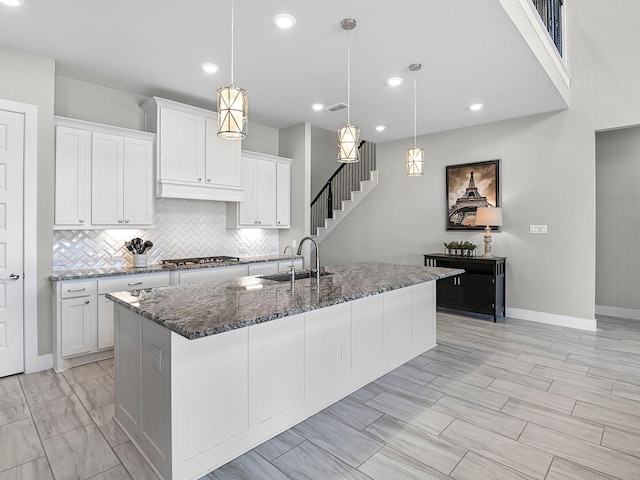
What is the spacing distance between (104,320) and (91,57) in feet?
8.32

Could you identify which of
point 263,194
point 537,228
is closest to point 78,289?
point 263,194

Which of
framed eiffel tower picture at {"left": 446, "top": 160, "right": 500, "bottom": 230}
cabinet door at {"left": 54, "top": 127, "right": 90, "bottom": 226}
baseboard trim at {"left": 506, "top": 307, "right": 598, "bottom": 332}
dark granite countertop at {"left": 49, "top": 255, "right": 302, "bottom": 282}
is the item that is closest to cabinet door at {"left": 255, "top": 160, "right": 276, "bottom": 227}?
dark granite countertop at {"left": 49, "top": 255, "right": 302, "bottom": 282}

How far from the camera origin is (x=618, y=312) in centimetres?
536

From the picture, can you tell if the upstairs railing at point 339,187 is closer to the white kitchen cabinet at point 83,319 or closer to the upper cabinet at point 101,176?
the upper cabinet at point 101,176

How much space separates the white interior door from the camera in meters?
3.24

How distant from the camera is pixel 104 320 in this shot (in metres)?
3.64

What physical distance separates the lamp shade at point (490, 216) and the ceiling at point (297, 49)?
133 centimetres

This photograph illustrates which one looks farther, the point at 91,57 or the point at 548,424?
the point at 91,57

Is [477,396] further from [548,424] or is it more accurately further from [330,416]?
[330,416]

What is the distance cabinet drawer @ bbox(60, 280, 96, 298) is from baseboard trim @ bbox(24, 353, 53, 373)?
61cm

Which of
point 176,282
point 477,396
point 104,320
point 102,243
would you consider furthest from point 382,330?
point 102,243

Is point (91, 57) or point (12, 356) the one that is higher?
point (91, 57)

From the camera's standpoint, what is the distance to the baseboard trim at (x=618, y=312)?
5230mm

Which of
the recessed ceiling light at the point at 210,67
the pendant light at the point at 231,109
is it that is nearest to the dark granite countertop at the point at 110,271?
the recessed ceiling light at the point at 210,67
